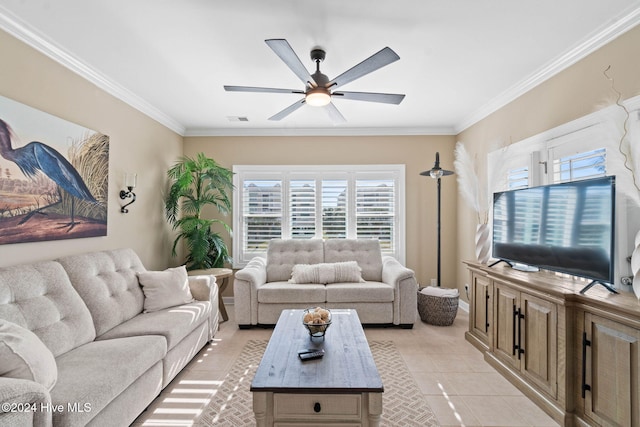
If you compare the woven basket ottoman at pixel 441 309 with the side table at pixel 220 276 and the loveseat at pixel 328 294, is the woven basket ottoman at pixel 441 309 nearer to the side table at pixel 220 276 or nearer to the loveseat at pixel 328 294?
Answer: the loveseat at pixel 328 294

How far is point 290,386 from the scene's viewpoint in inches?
64.0

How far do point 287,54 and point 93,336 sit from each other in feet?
7.83

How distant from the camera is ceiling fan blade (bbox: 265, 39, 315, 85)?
1829 millimetres

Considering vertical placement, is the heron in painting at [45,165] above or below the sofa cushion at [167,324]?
above

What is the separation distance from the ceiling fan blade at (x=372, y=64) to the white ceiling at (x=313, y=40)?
38 cm

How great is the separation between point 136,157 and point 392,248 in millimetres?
3728

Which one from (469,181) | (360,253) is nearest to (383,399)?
(360,253)

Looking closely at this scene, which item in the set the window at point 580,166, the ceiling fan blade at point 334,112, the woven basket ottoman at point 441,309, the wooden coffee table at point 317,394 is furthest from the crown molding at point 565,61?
the wooden coffee table at point 317,394

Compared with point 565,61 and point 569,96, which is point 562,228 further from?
point 565,61

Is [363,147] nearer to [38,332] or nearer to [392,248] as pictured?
[392,248]

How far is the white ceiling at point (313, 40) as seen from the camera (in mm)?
2074

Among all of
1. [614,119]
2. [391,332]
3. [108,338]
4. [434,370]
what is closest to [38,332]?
[108,338]

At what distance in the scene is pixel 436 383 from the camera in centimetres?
257

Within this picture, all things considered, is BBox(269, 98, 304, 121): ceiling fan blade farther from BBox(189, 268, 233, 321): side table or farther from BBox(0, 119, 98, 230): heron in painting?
BBox(189, 268, 233, 321): side table
